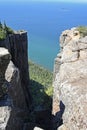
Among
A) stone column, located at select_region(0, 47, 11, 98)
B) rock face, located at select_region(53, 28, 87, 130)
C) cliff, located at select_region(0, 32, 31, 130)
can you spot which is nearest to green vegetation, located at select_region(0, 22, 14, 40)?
cliff, located at select_region(0, 32, 31, 130)

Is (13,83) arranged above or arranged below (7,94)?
below

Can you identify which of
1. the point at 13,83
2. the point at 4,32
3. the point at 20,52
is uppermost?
the point at 4,32

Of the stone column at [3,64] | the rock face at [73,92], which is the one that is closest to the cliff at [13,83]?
the stone column at [3,64]

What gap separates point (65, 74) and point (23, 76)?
67.3 feet

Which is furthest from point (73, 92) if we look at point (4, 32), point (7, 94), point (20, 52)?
point (20, 52)

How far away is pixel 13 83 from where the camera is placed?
2405cm

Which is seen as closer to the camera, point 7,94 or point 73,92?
point 73,92

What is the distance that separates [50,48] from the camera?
183500 millimetres

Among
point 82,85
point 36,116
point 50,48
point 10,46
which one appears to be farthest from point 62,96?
point 50,48

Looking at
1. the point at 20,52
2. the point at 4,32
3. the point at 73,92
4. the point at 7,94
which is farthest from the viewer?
the point at 20,52

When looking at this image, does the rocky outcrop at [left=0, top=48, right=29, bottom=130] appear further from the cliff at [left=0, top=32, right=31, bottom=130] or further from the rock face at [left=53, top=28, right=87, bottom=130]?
the rock face at [left=53, top=28, right=87, bottom=130]

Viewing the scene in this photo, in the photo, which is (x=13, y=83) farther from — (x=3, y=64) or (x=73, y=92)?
(x=73, y=92)

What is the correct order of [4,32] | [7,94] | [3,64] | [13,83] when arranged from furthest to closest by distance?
[4,32]
[13,83]
[7,94]
[3,64]

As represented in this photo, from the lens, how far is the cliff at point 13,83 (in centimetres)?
1871
